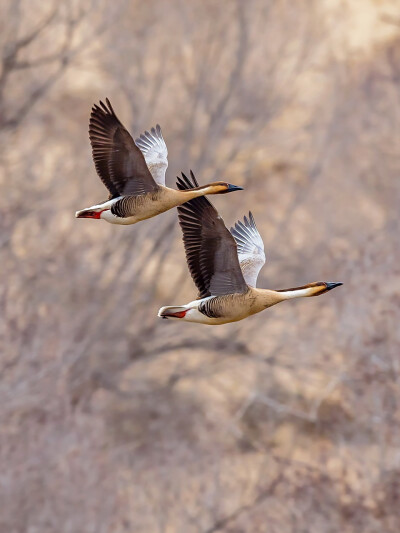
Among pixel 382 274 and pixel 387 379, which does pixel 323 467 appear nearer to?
pixel 387 379

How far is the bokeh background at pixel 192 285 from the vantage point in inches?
411

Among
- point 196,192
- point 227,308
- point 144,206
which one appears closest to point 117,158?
point 144,206

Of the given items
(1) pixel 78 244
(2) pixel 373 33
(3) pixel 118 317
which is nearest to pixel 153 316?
(3) pixel 118 317

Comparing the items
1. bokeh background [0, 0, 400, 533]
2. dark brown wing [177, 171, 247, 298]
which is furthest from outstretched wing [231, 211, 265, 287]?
bokeh background [0, 0, 400, 533]

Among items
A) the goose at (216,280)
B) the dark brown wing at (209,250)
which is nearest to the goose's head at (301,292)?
the goose at (216,280)

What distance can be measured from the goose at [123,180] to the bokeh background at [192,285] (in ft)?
14.8

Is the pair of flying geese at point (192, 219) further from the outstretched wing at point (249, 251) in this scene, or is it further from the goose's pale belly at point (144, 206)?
the outstretched wing at point (249, 251)

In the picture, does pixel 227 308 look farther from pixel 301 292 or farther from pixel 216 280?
pixel 301 292

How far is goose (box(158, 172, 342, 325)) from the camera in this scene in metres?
6.17

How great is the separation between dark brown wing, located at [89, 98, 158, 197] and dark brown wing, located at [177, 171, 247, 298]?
0.77 feet

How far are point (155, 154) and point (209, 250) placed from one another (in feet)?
3.53

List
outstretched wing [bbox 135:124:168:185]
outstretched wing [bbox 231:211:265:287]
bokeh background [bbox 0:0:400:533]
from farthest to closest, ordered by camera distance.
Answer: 1. bokeh background [bbox 0:0:400:533]
2. outstretched wing [bbox 135:124:168:185]
3. outstretched wing [bbox 231:211:265:287]

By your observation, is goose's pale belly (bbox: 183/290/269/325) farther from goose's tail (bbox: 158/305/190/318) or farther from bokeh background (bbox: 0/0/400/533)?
bokeh background (bbox: 0/0/400/533)

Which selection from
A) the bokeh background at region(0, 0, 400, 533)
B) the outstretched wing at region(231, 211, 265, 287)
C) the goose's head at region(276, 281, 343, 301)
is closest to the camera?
the goose's head at region(276, 281, 343, 301)
